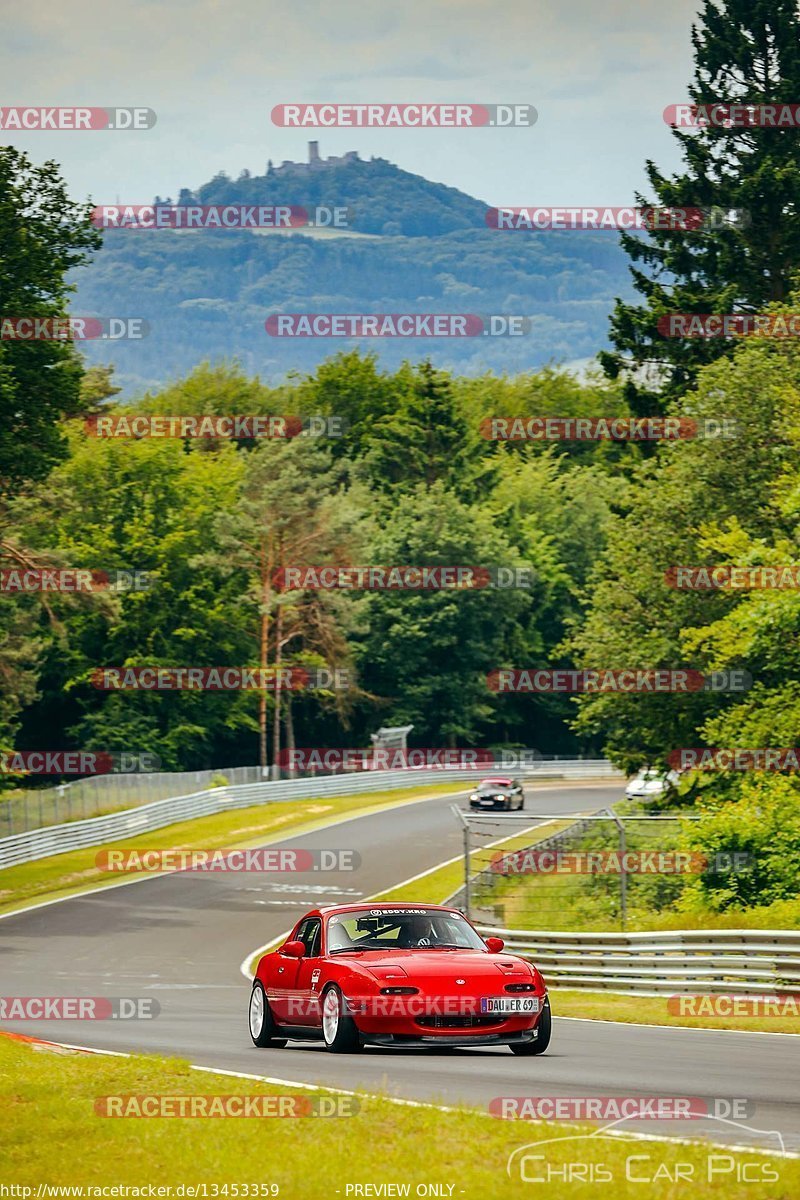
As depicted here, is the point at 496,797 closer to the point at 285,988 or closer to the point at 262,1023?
the point at 262,1023

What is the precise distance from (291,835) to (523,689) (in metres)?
41.0

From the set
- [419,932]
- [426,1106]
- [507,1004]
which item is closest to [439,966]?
[507,1004]

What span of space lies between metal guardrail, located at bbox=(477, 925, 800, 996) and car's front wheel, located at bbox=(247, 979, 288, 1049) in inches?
284

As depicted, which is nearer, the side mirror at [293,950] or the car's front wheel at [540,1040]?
the car's front wheel at [540,1040]

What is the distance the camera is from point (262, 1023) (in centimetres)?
1556

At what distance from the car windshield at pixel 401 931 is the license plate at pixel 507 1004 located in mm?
1129

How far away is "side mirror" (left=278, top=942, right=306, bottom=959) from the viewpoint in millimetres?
14977

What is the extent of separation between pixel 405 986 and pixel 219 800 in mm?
51667

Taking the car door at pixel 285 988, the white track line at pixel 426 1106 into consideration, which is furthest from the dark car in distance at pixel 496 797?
the white track line at pixel 426 1106

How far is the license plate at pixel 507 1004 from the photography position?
44.1ft

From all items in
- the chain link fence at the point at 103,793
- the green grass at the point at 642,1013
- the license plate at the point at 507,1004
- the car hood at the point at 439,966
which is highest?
the car hood at the point at 439,966

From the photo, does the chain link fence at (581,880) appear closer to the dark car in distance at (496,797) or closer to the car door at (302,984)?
the car door at (302,984)

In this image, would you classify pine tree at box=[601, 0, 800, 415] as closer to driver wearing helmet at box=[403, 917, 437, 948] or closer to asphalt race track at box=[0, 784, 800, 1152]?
asphalt race track at box=[0, 784, 800, 1152]

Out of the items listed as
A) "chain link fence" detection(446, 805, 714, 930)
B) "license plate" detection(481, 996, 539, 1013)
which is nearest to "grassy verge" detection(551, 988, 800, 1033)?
"chain link fence" detection(446, 805, 714, 930)
